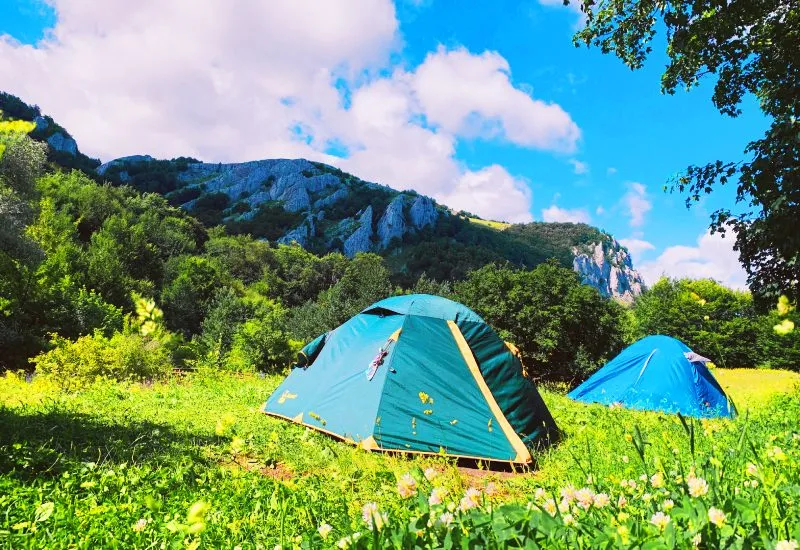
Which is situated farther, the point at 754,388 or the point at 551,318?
the point at 551,318

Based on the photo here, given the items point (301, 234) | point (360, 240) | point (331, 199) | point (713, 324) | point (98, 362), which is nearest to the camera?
point (98, 362)

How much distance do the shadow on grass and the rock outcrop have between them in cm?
14592

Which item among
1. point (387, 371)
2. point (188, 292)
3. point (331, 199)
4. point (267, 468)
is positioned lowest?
point (267, 468)

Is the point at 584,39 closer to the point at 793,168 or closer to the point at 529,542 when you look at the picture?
the point at 793,168

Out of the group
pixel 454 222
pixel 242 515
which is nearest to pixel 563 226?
pixel 454 222

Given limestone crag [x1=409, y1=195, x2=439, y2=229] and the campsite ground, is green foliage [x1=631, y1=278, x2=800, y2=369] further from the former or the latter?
limestone crag [x1=409, y1=195, x2=439, y2=229]

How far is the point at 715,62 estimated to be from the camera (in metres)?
9.37

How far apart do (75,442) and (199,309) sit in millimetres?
41348

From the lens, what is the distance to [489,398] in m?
6.39

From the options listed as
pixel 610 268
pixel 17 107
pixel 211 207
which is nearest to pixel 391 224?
pixel 211 207

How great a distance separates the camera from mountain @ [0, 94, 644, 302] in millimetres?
93938

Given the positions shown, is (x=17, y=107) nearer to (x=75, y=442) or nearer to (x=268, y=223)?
(x=268, y=223)

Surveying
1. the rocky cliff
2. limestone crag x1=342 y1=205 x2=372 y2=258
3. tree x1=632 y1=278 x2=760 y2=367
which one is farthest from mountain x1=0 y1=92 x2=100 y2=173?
tree x1=632 y1=278 x2=760 y2=367

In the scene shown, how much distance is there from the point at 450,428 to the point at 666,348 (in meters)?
8.32
